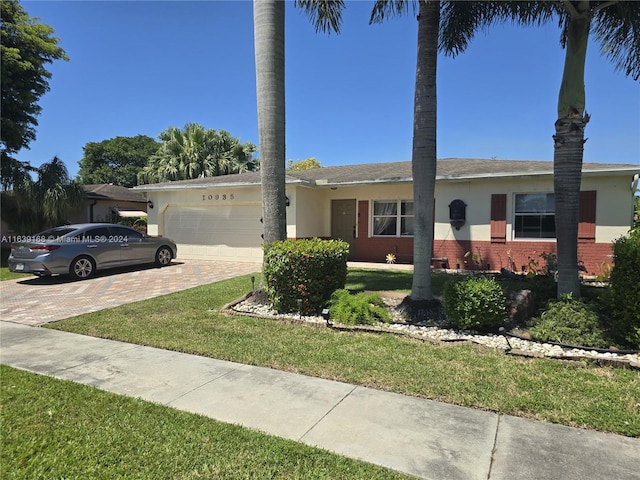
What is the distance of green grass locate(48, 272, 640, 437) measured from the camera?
11.6 ft

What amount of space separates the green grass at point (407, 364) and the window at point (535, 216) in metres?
8.55

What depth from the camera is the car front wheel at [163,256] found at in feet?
44.6

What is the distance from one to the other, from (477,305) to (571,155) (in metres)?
2.71

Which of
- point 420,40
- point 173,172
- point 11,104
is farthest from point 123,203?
point 420,40

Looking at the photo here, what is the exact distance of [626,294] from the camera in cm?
475

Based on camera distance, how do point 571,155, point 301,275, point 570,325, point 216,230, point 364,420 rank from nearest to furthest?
point 364,420 → point 570,325 → point 571,155 → point 301,275 → point 216,230

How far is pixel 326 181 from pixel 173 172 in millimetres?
15245

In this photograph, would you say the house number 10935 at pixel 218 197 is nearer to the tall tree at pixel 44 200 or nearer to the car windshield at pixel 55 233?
the car windshield at pixel 55 233

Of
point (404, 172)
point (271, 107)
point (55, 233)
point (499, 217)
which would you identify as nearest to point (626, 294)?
point (271, 107)

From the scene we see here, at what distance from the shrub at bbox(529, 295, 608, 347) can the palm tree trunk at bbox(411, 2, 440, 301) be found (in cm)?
175

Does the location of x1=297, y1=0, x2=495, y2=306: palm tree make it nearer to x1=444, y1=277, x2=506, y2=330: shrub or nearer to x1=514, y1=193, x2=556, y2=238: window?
x1=444, y1=277, x2=506, y2=330: shrub

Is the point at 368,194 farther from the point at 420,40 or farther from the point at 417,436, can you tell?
the point at 417,436

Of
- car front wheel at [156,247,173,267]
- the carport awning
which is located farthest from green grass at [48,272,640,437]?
the carport awning

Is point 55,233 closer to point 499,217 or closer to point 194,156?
point 499,217
